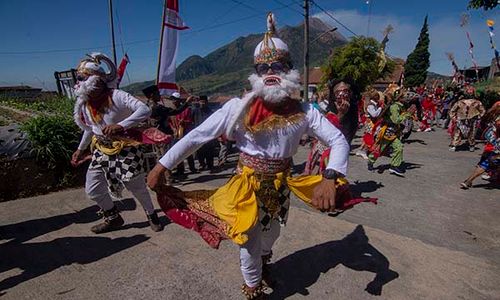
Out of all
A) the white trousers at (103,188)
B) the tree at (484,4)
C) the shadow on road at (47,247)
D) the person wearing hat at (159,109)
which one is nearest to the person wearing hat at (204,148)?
the person wearing hat at (159,109)

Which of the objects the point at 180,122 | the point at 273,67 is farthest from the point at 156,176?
the point at 180,122

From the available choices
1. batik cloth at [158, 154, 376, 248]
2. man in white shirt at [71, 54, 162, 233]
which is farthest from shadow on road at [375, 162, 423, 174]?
man in white shirt at [71, 54, 162, 233]

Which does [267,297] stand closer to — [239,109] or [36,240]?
[239,109]

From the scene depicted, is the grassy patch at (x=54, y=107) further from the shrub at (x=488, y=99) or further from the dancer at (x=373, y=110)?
the shrub at (x=488, y=99)

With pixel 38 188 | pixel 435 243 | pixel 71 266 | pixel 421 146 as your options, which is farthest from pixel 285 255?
pixel 421 146

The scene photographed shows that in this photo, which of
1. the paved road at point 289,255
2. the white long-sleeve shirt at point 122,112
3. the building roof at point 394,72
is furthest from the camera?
the building roof at point 394,72

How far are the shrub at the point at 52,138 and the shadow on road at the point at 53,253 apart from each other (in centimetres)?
200

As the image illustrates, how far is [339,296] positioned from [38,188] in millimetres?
5144

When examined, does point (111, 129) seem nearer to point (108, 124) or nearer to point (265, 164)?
point (108, 124)

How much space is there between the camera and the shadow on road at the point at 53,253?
3.01m

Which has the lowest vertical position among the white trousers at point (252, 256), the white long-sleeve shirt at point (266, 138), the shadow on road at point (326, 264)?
the shadow on road at point (326, 264)

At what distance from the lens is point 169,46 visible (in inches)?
203

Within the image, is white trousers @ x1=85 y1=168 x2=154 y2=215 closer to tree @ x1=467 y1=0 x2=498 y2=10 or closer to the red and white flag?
the red and white flag

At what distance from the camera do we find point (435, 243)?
11.7 feet
